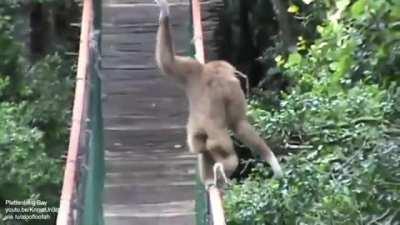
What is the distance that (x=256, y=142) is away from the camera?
12.2 ft

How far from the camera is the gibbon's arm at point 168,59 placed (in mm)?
3762

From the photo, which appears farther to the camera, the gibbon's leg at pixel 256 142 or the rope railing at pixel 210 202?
the gibbon's leg at pixel 256 142

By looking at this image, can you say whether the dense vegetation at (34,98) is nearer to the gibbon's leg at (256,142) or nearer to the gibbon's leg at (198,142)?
the gibbon's leg at (198,142)

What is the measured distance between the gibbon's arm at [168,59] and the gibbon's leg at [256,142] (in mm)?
305

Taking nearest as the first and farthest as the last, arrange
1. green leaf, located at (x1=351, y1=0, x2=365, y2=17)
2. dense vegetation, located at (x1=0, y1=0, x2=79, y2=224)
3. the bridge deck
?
green leaf, located at (x1=351, y1=0, x2=365, y2=17) < the bridge deck < dense vegetation, located at (x1=0, y1=0, x2=79, y2=224)

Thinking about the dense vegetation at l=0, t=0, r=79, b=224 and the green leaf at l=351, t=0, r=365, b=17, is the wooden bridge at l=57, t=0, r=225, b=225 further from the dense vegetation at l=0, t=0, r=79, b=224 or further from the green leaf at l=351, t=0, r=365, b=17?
the green leaf at l=351, t=0, r=365, b=17

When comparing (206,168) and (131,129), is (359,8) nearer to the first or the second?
(206,168)

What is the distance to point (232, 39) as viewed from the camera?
810 cm

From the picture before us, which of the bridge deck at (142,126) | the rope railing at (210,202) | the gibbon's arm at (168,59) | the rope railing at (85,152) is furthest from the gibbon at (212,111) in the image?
the bridge deck at (142,126)

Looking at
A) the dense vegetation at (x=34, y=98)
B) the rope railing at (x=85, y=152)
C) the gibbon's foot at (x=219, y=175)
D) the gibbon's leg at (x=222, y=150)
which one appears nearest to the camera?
the rope railing at (x=85, y=152)

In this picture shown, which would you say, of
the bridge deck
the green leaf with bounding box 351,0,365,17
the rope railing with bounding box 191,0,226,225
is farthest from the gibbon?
the green leaf with bounding box 351,0,365,17

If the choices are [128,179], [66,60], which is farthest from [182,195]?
[66,60]

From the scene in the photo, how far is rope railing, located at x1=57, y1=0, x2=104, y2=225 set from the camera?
345cm

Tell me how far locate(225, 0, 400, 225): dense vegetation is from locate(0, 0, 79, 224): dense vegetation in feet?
4.75
